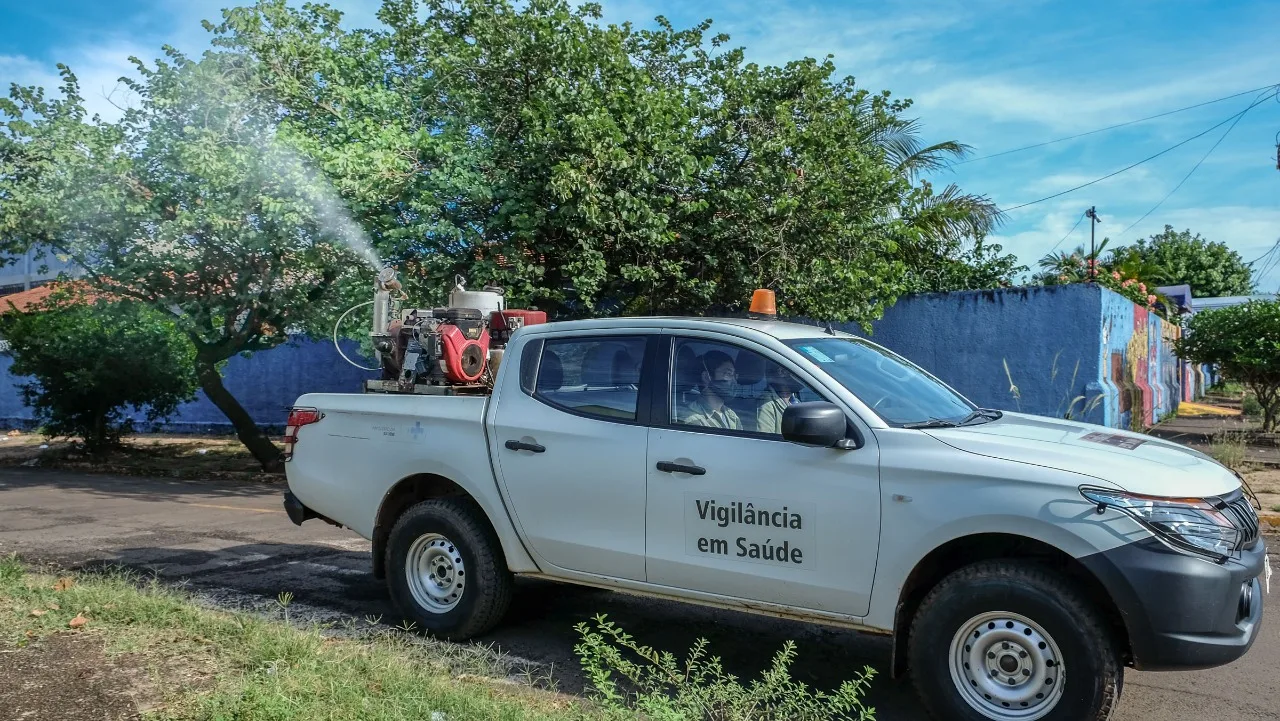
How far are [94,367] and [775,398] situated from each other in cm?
1546

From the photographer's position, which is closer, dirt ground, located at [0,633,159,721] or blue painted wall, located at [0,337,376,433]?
dirt ground, located at [0,633,159,721]

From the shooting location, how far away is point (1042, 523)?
3916 mm

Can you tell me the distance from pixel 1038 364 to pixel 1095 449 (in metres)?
10.8

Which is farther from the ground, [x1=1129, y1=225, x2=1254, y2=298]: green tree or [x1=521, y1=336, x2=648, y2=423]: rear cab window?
[x1=1129, y1=225, x2=1254, y2=298]: green tree

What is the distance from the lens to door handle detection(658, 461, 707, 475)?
4.67 metres

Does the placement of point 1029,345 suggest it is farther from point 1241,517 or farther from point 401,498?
point 401,498

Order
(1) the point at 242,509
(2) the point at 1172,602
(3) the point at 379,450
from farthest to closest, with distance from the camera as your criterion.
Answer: (1) the point at 242,509
(3) the point at 379,450
(2) the point at 1172,602

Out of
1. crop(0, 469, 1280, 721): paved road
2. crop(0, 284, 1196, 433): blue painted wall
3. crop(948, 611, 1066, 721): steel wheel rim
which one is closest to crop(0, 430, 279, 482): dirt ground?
crop(0, 469, 1280, 721): paved road

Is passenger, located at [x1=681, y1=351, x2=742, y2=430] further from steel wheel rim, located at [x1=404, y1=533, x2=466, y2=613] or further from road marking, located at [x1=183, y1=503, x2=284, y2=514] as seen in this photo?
→ road marking, located at [x1=183, y1=503, x2=284, y2=514]

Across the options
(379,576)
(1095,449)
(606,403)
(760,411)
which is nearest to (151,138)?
(379,576)

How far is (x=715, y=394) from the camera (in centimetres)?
491

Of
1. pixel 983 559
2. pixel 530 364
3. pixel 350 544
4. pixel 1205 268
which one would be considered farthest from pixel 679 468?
pixel 1205 268

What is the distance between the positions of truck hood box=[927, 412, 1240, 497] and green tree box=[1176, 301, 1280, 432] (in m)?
14.0

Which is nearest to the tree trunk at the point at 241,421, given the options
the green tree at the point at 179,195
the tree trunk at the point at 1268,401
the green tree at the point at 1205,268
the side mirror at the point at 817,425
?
Answer: the green tree at the point at 179,195
